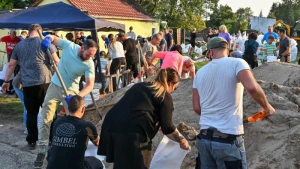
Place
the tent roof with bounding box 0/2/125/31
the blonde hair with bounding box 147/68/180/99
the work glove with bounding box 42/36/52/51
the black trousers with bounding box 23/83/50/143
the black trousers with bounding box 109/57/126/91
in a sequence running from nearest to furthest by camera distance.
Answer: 1. the blonde hair with bounding box 147/68/180/99
2. the work glove with bounding box 42/36/52/51
3. the black trousers with bounding box 23/83/50/143
4. the tent roof with bounding box 0/2/125/31
5. the black trousers with bounding box 109/57/126/91

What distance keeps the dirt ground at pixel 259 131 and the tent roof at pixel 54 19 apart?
96.3 inches

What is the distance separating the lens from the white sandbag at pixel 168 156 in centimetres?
451

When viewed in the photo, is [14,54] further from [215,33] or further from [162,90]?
[215,33]

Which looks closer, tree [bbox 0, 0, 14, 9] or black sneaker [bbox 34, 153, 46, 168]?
black sneaker [bbox 34, 153, 46, 168]

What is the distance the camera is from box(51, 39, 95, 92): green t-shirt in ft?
19.7

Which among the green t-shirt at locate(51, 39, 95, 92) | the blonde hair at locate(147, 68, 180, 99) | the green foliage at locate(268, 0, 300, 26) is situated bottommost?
the green foliage at locate(268, 0, 300, 26)

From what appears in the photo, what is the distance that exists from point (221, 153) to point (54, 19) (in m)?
8.26

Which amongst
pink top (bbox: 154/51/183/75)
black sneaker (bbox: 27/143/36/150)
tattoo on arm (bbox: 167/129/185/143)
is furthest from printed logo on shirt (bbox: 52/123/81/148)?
pink top (bbox: 154/51/183/75)

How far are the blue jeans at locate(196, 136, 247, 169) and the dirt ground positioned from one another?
49.3 inches

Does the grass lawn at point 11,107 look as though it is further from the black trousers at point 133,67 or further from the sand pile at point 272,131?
the black trousers at point 133,67

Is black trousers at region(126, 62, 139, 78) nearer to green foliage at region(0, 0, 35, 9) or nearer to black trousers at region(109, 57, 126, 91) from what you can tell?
black trousers at region(109, 57, 126, 91)

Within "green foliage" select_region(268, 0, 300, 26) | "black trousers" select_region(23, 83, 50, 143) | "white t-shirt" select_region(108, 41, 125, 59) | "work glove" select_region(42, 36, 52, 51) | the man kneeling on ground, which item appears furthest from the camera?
"green foliage" select_region(268, 0, 300, 26)

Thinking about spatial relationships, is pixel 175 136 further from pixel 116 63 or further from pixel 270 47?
pixel 270 47

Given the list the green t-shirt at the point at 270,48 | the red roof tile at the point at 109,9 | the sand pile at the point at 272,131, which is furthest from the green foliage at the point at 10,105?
the red roof tile at the point at 109,9
